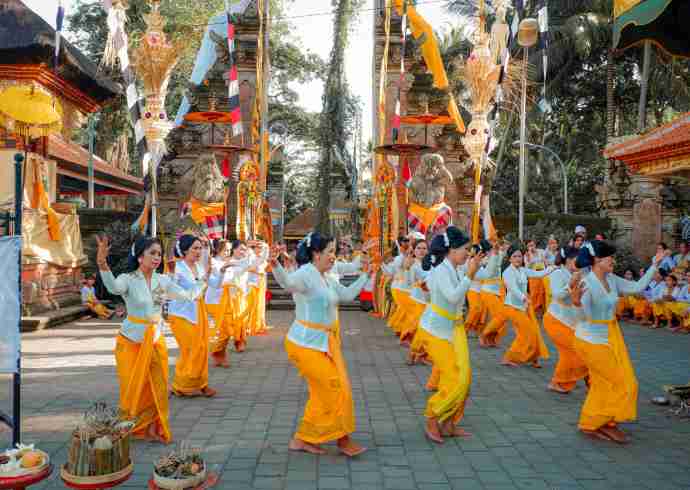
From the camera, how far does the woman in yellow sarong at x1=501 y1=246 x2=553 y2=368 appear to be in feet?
25.6

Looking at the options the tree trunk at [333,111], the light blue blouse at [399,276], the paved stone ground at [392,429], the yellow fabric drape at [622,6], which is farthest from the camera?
the tree trunk at [333,111]

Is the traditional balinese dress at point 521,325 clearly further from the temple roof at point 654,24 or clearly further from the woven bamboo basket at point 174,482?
the woven bamboo basket at point 174,482

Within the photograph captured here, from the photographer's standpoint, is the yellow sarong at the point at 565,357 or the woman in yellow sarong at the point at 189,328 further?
the yellow sarong at the point at 565,357

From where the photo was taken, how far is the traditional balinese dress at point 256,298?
9.27 m

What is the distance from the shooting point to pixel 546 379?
23.7 feet

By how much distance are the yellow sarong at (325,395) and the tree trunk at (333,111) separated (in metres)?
14.5

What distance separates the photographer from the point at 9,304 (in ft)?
11.8

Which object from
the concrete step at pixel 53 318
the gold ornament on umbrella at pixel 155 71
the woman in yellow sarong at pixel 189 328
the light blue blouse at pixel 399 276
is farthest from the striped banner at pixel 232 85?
the woman in yellow sarong at pixel 189 328

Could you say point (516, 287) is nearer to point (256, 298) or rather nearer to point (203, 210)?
point (256, 298)

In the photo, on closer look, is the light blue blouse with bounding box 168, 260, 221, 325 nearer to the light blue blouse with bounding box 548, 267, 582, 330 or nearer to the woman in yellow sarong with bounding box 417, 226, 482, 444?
the woman in yellow sarong with bounding box 417, 226, 482, 444

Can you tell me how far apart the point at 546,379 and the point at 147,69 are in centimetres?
887

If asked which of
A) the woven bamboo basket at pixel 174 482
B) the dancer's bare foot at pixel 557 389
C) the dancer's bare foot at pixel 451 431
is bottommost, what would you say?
the dancer's bare foot at pixel 557 389

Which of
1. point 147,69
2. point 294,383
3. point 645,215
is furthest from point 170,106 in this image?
point 294,383

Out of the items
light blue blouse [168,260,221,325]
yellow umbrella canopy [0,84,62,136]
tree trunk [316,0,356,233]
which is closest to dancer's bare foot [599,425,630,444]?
light blue blouse [168,260,221,325]
